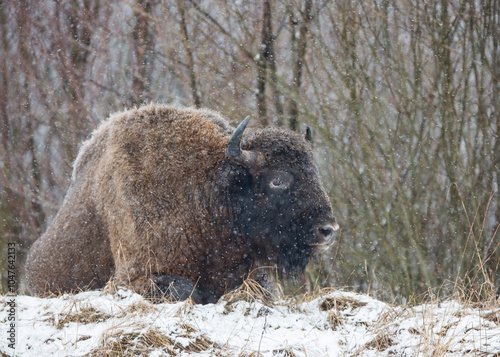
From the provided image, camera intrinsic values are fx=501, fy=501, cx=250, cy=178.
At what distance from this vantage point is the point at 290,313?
3629 mm

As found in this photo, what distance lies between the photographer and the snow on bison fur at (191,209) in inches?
174

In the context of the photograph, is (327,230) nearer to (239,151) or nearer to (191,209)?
(239,151)

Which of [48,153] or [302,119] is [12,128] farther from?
[302,119]

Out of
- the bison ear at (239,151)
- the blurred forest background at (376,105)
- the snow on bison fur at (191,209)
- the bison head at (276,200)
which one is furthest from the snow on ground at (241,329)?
the blurred forest background at (376,105)

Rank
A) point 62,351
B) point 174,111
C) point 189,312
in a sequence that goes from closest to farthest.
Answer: point 62,351, point 189,312, point 174,111

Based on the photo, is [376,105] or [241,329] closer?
[241,329]

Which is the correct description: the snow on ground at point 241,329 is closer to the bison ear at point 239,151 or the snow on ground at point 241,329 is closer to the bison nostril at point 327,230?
the bison nostril at point 327,230

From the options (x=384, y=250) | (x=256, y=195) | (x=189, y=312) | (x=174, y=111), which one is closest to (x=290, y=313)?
(x=189, y=312)

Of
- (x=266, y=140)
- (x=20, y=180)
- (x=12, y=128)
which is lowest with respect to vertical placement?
(x=20, y=180)

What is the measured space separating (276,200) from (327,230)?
1.85 feet

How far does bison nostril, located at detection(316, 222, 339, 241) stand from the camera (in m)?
4.49

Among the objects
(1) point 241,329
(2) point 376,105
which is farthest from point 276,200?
(2) point 376,105

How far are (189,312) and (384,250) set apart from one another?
669 cm

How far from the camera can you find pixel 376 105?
9.62 metres
